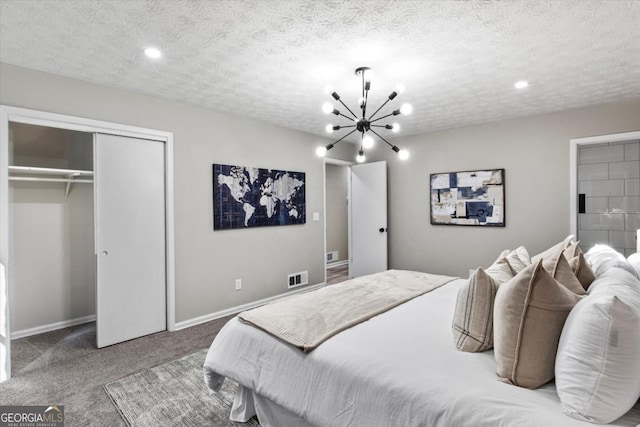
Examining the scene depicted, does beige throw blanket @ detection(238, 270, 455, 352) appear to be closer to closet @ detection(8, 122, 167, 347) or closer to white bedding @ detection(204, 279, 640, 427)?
white bedding @ detection(204, 279, 640, 427)

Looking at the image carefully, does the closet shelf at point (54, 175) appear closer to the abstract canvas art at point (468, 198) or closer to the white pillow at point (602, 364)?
the white pillow at point (602, 364)

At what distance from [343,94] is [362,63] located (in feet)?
2.51

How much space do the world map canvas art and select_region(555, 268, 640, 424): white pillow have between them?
A: 11.6 feet

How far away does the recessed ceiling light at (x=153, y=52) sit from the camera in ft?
7.97

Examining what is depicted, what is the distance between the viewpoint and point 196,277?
149 inches

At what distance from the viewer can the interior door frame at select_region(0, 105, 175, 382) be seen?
2.57 metres

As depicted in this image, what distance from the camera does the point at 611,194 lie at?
195 inches

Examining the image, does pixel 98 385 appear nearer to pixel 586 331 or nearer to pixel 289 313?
pixel 289 313

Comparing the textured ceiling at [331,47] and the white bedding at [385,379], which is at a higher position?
the textured ceiling at [331,47]

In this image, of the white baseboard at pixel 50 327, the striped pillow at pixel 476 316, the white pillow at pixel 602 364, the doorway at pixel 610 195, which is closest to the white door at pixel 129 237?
the white baseboard at pixel 50 327

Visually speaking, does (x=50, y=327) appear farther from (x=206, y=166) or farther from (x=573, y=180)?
(x=573, y=180)

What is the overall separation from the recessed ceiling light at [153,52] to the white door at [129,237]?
1.08m

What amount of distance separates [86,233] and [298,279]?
2757 millimetres

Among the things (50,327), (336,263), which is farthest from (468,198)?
(50,327)
